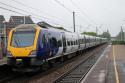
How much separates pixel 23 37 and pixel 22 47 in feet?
2.61

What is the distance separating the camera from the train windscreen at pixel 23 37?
20172 mm

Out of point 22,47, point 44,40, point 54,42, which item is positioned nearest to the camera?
point 22,47

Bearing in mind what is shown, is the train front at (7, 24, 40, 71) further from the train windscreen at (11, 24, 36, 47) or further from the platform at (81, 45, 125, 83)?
the platform at (81, 45, 125, 83)

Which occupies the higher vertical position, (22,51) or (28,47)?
(28,47)

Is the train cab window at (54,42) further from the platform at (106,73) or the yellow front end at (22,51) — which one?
the yellow front end at (22,51)

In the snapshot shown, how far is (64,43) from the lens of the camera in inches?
1152

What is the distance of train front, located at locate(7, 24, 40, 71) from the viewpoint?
774 inches

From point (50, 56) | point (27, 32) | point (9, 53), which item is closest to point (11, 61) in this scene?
point (9, 53)

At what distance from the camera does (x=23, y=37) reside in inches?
808

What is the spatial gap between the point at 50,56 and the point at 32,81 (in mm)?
4746

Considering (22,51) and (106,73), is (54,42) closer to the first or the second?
(106,73)

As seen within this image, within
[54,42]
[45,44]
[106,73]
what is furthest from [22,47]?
[106,73]

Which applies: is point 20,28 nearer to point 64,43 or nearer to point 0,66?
point 0,66

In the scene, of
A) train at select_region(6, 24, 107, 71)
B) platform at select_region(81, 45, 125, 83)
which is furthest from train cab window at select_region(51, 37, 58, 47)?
platform at select_region(81, 45, 125, 83)
